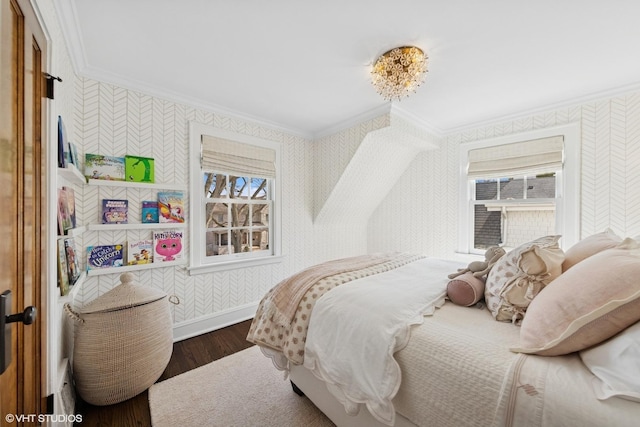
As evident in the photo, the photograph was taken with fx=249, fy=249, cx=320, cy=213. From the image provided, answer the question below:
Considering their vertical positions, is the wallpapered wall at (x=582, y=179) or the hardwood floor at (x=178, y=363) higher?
the wallpapered wall at (x=582, y=179)

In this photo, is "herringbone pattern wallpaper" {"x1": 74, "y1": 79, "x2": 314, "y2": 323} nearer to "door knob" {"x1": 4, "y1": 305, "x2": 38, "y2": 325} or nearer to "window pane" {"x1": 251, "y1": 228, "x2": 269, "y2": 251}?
"window pane" {"x1": 251, "y1": 228, "x2": 269, "y2": 251}

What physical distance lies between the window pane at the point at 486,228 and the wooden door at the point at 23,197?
12.4ft

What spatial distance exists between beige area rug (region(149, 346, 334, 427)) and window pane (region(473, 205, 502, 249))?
2.71 meters

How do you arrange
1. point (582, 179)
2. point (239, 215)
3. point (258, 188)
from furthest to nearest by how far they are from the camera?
point (258, 188) < point (239, 215) < point (582, 179)

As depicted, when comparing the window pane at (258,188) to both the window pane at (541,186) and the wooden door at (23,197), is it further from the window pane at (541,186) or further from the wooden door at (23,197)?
the window pane at (541,186)

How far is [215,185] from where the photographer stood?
110 inches

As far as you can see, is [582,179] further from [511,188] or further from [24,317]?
[24,317]

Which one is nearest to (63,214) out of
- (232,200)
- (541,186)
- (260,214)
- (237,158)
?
(232,200)

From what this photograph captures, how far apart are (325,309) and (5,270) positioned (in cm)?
121

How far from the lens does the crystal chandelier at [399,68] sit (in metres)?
1.72

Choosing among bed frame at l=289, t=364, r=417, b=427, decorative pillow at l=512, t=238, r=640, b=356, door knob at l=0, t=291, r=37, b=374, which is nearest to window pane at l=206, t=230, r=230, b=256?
bed frame at l=289, t=364, r=417, b=427

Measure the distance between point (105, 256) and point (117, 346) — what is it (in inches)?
34.2

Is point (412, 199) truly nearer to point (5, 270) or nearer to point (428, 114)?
point (428, 114)

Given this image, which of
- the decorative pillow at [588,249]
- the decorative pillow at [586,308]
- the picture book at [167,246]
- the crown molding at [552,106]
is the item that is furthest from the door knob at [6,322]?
the crown molding at [552,106]
